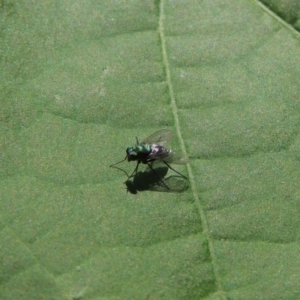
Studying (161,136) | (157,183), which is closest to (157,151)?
(161,136)

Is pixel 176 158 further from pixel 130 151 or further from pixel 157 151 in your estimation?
pixel 130 151

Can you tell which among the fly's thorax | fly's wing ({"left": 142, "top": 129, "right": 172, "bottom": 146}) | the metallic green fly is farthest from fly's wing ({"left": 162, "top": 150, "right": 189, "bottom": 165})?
the fly's thorax

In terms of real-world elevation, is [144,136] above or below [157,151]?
above

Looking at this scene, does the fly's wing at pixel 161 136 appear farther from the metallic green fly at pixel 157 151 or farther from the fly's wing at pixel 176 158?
the fly's wing at pixel 176 158

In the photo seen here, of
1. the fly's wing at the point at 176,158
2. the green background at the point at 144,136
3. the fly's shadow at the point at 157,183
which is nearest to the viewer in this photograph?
the green background at the point at 144,136

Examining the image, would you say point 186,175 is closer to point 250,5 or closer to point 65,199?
point 65,199

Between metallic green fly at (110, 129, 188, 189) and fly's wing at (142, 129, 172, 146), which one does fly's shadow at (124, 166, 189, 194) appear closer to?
metallic green fly at (110, 129, 188, 189)

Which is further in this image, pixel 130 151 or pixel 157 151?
pixel 157 151

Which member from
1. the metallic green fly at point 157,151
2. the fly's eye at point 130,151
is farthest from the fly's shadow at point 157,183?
the fly's eye at point 130,151
